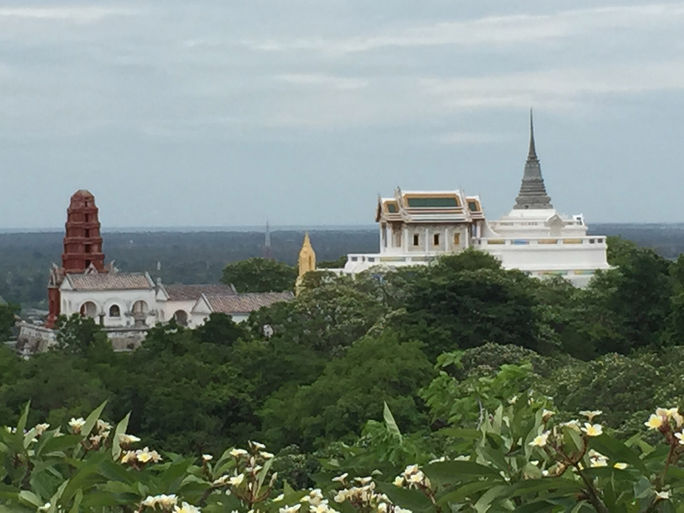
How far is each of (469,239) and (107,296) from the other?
13.4 meters

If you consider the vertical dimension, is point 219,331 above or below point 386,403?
→ below

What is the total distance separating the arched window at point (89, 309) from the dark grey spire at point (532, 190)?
23.4m

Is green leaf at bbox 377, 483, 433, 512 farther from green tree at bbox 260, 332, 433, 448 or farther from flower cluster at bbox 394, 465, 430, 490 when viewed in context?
green tree at bbox 260, 332, 433, 448

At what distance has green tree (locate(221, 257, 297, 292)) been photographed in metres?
75.6

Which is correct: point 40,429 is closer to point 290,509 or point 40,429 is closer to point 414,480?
point 290,509

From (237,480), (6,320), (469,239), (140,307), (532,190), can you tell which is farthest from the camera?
(532,190)

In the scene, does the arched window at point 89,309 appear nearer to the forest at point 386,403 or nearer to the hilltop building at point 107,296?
the hilltop building at point 107,296

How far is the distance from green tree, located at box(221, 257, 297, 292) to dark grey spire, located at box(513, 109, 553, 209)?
11.0 metres

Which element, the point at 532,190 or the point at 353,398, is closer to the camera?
the point at 353,398

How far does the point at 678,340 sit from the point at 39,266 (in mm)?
153039

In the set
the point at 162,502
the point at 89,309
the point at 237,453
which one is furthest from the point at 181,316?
the point at 162,502

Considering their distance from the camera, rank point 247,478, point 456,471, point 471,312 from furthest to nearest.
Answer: point 471,312 < point 247,478 < point 456,471

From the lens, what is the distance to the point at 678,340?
119ft

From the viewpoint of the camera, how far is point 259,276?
252 ft
